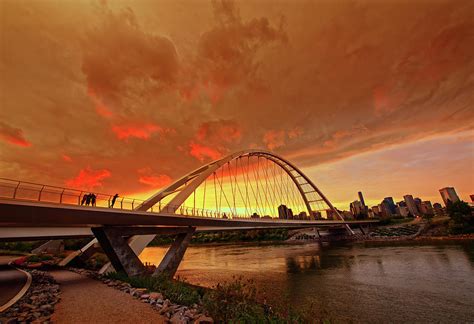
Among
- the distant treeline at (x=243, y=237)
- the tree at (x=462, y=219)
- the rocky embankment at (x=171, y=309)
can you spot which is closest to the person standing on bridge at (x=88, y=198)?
the rocky embankment at (x=171, y=309)

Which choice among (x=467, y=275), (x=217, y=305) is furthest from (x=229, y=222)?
(x=467, y=275)

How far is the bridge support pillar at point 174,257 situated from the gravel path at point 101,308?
7480 millimetres

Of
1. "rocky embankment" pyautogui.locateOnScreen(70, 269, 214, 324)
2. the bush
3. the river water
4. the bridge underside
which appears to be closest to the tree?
the river water

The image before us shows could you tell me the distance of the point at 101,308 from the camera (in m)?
8.70

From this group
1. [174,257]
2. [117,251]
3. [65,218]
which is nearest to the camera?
[65,218]

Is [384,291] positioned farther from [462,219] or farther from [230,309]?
[462,219]

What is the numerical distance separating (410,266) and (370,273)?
552cm

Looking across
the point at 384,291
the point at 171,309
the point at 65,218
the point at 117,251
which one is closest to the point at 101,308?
the point at 171,309

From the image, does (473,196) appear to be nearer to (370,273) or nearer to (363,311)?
(370,273)

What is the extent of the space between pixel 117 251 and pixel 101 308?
7.04 metres

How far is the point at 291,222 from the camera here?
118ft

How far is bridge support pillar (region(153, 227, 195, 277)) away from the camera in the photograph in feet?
62.3

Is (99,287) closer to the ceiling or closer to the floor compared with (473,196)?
closer to the floor

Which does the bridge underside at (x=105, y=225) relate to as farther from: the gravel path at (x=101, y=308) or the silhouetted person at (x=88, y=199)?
the gravel path at (x=101, y=308)
